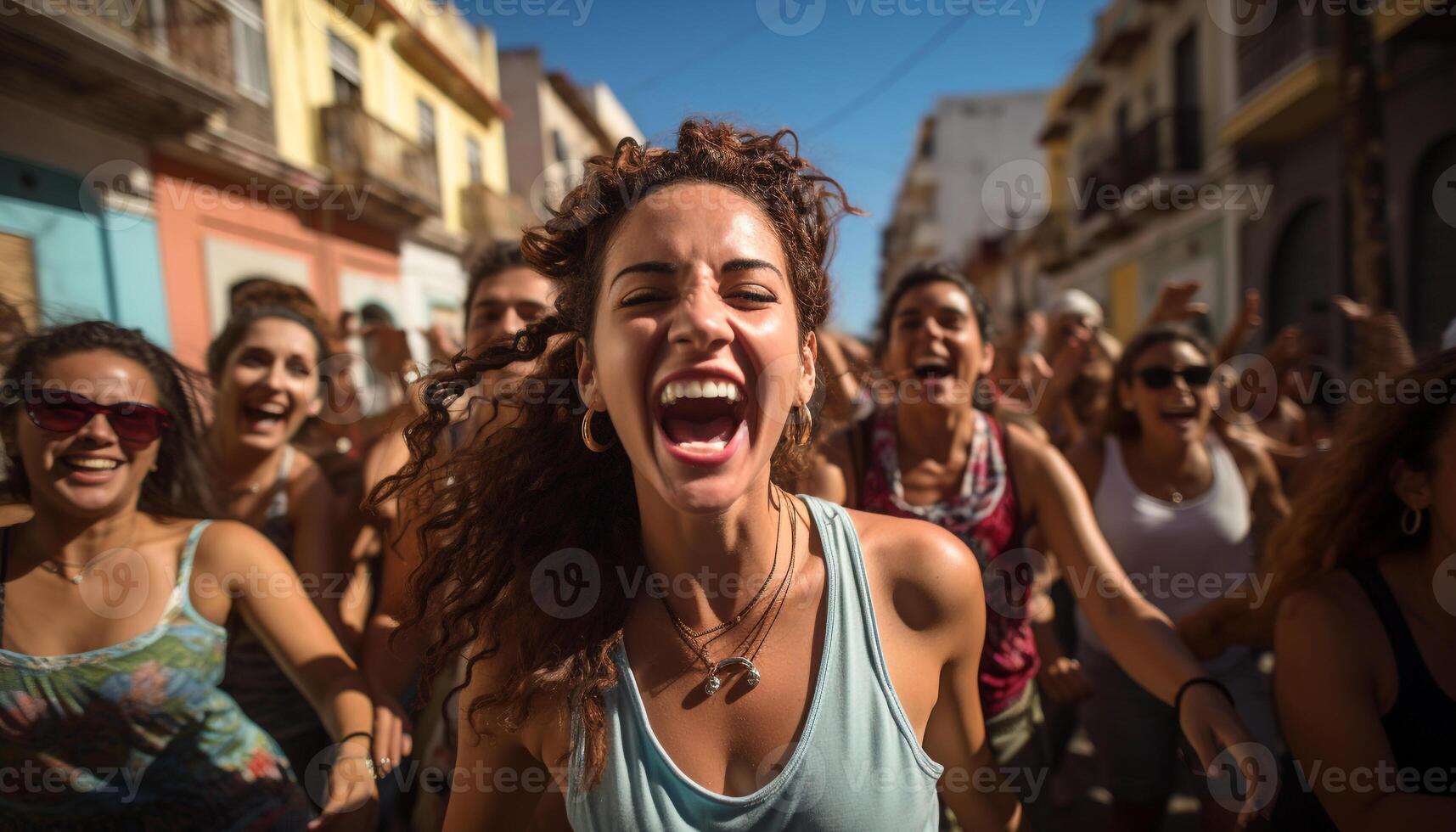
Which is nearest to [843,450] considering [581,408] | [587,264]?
[581,408]

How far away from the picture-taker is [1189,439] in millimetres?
2928

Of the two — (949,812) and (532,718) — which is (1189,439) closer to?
(949,812)

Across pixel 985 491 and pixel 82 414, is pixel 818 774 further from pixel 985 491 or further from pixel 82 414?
pixel 82 414

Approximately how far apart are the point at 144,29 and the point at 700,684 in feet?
28.3

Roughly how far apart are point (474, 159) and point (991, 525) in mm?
16501

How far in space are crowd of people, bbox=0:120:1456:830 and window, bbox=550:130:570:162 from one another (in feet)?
63.4

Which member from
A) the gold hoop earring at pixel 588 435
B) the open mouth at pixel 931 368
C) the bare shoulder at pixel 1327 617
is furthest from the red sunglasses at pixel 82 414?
the bare shoulder at pixel 1327 617

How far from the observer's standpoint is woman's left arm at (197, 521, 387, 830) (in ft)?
6.12

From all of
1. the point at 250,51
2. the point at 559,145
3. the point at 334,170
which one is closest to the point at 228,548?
the point at 250,51

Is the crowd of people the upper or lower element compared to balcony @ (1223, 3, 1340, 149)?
lower

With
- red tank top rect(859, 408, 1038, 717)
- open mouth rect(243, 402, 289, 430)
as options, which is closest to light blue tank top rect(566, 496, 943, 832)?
red tank top rect(859, 408, 1038, 717)

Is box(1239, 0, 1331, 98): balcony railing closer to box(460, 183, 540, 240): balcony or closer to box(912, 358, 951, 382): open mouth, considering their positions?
box(912, 358, 951, 382): open mouth

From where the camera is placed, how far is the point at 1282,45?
31.8ft

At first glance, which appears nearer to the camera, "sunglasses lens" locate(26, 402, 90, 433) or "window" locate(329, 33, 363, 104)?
"sunglasses lens" locate(26, 402, 90, 433)
